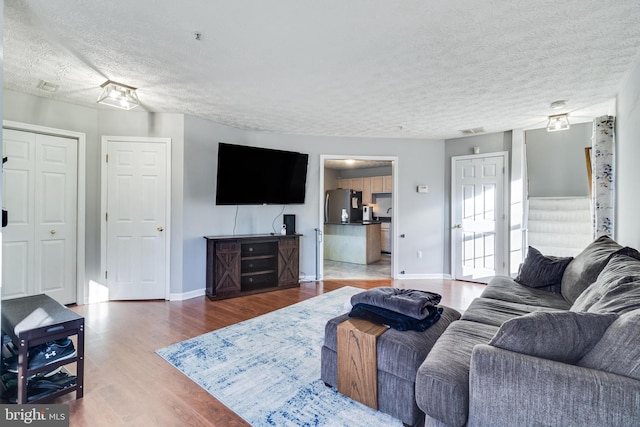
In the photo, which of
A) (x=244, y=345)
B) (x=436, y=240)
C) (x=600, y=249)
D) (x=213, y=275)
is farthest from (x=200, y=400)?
(x=436, y=240)

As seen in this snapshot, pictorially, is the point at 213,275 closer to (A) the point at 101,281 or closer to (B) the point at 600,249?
(A) the point at 101,281

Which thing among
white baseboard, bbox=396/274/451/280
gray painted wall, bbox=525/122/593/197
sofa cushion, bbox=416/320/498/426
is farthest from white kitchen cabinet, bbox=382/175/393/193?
sofa cushion, bbox=416/320/498/426

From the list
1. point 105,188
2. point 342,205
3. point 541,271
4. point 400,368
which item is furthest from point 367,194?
point 400,368

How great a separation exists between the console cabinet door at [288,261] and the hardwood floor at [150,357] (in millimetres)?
189

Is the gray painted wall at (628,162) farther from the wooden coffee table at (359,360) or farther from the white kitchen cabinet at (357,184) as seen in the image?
the white kitchen cabinet at (357,184)

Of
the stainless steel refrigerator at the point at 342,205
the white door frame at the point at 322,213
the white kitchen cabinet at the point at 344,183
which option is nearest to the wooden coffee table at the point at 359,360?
the white door frame at the point at 322,213

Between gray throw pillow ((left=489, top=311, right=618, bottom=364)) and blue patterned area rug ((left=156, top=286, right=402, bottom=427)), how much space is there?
927 mm

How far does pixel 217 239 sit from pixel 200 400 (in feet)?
7.90

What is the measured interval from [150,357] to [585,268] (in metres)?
3.41

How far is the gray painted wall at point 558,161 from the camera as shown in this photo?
4.58 m

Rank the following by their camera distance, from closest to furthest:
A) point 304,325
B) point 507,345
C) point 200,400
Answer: point 507,345, point 200,400, point 304,325

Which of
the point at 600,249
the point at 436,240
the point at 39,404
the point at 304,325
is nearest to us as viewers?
the point at 39,404

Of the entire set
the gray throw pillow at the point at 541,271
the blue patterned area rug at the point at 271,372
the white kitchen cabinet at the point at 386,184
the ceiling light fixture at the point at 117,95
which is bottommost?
the blue patterned area rug at the point at 271,372

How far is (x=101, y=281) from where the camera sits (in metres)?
3.98
